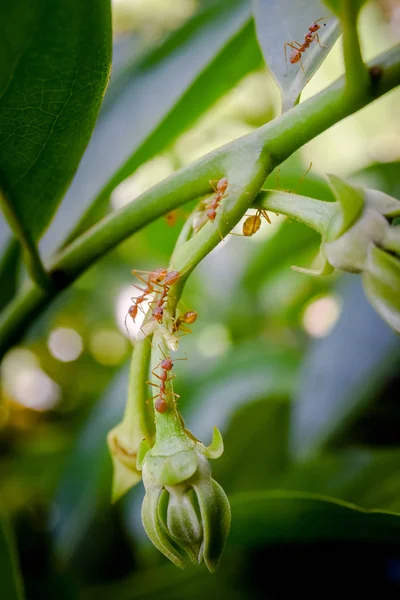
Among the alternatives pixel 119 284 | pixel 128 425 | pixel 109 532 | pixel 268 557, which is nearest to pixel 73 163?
pixel 128 425

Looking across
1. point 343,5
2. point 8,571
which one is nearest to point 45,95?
point 343,5

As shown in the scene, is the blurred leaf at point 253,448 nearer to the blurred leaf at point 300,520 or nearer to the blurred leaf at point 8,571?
the blurred leaf at point 300,520

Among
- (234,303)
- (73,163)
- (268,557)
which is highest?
(73,163)

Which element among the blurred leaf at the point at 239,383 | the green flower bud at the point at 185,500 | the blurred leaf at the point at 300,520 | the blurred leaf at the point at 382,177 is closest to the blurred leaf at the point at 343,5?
the green flower bud at the point at 185,500

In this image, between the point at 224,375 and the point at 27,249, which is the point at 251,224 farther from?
the point at 224,375

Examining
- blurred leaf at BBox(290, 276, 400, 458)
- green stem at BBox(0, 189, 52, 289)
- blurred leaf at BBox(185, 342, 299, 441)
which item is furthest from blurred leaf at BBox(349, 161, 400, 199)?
green stem at BBox(0, 189, 52, 289)

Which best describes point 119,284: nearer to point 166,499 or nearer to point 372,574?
point 372,574
